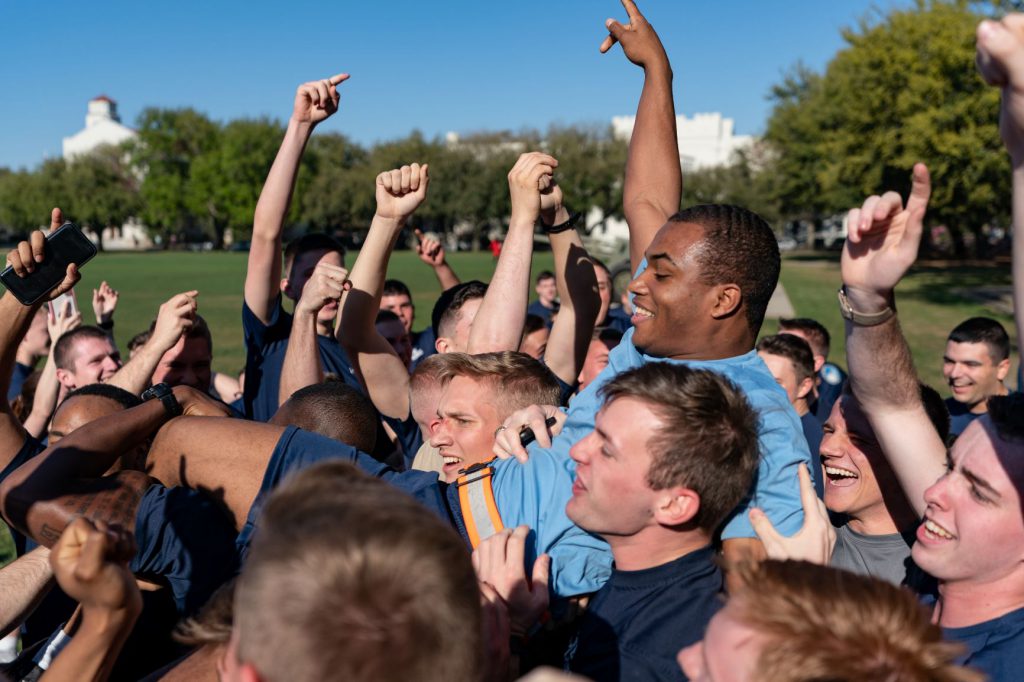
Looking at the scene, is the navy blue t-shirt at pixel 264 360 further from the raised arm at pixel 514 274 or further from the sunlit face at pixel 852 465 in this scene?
the sunlit face at pixel 852 465

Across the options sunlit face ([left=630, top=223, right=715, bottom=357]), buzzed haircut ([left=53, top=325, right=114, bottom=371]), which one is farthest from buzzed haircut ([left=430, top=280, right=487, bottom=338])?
sunlit face ([left=630, top=223, right=715, bottom=357])

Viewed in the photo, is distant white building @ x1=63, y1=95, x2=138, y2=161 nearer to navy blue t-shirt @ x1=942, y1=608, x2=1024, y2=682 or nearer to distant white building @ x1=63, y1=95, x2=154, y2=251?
distant white building @ x1=63, y1=95, x2=154, y2=251

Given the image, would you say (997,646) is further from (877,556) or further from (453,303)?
(453,303)

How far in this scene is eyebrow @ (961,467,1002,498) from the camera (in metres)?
2.30

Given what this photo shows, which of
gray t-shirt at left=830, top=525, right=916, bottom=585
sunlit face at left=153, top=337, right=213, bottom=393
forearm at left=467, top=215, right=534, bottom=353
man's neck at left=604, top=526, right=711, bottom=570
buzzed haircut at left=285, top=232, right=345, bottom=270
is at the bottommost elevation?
gray t-shirt at left=830, top=525, right=916, bottom=585

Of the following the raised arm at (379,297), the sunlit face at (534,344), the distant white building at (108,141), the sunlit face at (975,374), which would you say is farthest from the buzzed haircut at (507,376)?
the distant white building at (108,141)

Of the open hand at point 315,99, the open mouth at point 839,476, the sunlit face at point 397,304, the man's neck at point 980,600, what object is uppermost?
the open hand at point 315,99

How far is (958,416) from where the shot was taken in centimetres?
570

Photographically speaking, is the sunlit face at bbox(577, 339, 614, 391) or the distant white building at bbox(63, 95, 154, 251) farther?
the distant white building at bbox(63, 95, 154, 251)

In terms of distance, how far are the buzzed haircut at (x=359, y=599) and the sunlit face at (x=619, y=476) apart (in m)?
0.83

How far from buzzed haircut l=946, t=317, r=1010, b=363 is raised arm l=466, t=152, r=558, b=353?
3.70m

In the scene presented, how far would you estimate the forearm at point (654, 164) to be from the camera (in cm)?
367

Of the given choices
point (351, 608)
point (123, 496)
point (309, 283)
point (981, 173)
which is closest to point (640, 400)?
point (351, 608)

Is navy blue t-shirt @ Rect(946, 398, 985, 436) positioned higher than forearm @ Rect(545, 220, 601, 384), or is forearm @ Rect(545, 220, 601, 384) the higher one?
forearm @ Rect(545, 220, 601, 384)
